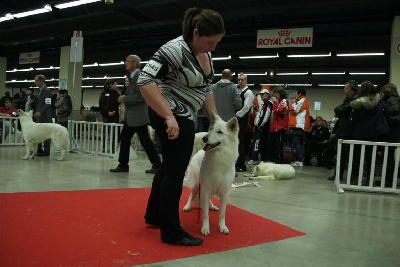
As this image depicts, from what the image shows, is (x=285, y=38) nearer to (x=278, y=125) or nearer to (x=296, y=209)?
(x=278, y=125)

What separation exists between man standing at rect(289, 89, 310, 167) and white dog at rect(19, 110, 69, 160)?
4.52 metres

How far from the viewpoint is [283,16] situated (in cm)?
920

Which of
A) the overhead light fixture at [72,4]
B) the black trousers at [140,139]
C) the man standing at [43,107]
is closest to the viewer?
the black trousers at [140,139]

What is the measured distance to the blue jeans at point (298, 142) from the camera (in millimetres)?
7157

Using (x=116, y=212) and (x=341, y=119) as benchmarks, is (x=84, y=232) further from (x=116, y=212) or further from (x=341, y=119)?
(x=341, y=119)

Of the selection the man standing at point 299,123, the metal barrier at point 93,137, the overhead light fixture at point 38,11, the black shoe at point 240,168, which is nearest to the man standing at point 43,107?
the metal barrier at point 93,137

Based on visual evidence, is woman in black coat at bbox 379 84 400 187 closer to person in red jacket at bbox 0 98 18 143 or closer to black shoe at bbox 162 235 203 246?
black shoe at bbox 162 235 203 246

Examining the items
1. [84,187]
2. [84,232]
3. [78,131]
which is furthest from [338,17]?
[84,232]

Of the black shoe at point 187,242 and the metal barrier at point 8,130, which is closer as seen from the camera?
the black shoe at point 187,242

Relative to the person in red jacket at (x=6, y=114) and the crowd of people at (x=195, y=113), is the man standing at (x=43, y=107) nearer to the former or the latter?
the crowd of people at (x=195, y=113)

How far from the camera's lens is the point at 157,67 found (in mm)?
1886

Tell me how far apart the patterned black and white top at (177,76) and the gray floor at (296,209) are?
2.94 ft

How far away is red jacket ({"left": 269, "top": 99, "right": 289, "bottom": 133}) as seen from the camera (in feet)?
22.0

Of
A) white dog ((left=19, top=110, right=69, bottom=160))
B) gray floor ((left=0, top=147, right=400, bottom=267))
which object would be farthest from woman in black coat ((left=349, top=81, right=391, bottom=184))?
white dog ((left=19, top=110, right=69, bottom=160))
